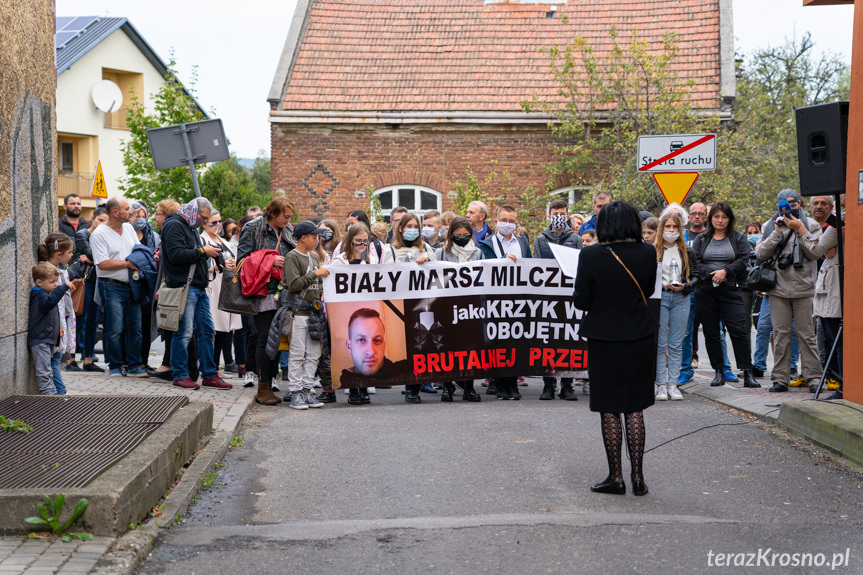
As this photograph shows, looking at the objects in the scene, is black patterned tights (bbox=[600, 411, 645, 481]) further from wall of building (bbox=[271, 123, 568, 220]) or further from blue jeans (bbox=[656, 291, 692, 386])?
wall of building (bbox=[271, 123, 568, 220])

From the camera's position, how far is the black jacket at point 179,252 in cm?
1094

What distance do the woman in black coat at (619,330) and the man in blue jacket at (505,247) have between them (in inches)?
176

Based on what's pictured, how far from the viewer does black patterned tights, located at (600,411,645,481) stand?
265 inches

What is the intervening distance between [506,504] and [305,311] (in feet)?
15.4

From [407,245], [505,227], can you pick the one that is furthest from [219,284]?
[505,227]

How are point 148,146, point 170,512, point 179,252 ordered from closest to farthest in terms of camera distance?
point 170,512, point 179,252, point 148,146

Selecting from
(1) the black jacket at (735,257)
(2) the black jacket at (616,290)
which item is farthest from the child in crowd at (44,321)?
(1) the black jacket at (735,257)

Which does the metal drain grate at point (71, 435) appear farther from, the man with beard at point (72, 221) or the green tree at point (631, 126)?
the green tree at point (631, 126)

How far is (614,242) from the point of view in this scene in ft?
22.6

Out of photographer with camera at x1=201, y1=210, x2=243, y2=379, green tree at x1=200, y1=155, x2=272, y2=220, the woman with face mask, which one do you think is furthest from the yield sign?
green tree at x1=200, y1=155, x2=272, y2=220

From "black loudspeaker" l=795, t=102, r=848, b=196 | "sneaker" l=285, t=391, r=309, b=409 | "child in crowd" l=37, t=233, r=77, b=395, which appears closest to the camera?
"child in crowd" l=37, t=233, r=77, b=395

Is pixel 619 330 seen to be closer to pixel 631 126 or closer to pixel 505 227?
pixel 505 227

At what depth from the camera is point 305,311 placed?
34.7ft

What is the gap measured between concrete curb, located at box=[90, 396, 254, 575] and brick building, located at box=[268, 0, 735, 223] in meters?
18.1
